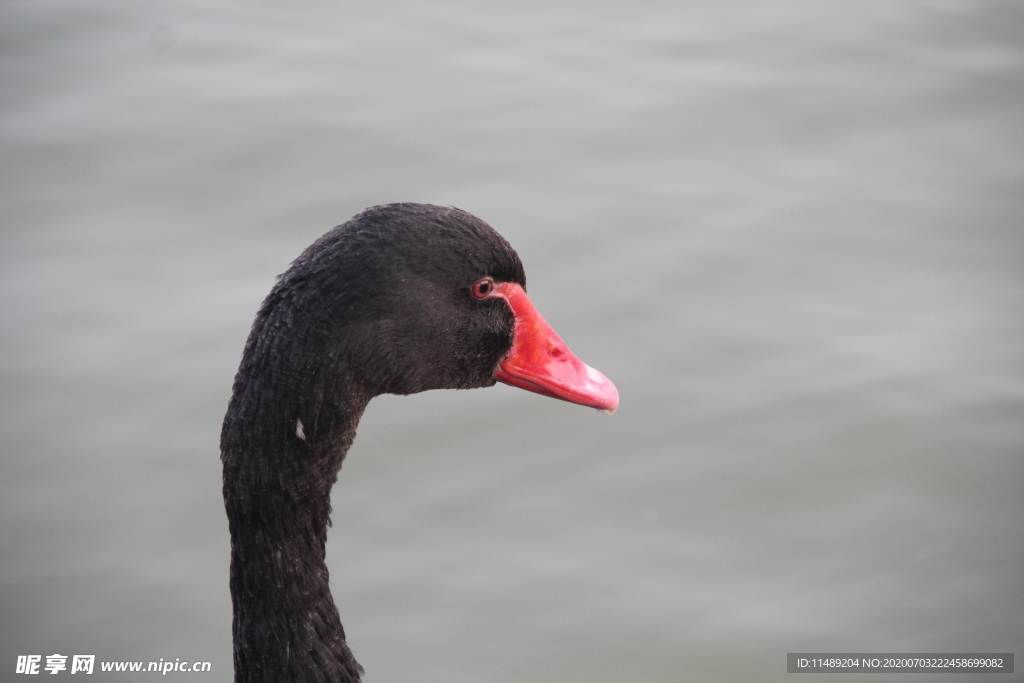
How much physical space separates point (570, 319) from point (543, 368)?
90.1 inches

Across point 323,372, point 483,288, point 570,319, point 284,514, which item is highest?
point 570,319

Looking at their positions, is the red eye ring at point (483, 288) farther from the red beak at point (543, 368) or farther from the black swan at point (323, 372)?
the red beak at point (543, 368)

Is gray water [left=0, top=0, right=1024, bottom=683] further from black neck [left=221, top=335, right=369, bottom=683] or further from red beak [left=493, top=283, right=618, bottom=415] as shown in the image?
red beak [left=493, top=283, right=618, bottom=415]

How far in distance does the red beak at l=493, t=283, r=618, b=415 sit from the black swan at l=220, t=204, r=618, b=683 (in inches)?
5.1

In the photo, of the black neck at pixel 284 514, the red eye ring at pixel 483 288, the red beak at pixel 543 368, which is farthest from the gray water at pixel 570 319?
the red eye ring at pixel 483 288

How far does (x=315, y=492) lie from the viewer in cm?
291

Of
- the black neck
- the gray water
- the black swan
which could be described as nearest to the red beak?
the black swan

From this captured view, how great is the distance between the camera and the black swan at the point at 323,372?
275cm

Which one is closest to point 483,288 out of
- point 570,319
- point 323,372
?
point 323,372

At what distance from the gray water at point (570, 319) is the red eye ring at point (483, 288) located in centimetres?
195

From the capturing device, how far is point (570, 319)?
5613 millimetres

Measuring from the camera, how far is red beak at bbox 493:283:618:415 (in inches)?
131

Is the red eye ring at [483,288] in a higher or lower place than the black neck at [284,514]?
higher

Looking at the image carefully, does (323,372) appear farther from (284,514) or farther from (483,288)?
(483,288)
